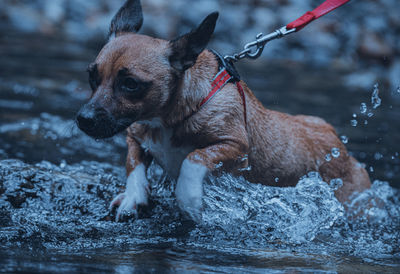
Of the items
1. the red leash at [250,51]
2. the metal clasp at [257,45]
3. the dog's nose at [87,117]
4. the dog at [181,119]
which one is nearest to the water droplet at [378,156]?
the dog at [181,119]

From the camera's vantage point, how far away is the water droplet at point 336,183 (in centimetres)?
404

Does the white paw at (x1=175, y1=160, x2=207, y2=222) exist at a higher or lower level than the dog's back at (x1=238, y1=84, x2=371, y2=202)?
lower

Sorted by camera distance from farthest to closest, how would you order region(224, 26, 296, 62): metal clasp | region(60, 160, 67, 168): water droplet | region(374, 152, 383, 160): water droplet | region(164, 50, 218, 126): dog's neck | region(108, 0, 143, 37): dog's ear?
region(374, 152, 383, 160): water droplet
region(60, 160, 67, 168): water droplet
region(224, 26, 296, 62): metal clasp
region(108, 0, 143, 37): dog's ear
region(164, 50, 218, 126): dog's neck

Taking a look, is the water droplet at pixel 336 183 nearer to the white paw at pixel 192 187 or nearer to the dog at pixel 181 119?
the dog at pixel 181 119

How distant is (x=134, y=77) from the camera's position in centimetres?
298

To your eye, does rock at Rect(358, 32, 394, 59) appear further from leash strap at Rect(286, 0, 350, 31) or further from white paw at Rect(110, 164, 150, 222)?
white paw at Rect(110, 164, 150, 222)

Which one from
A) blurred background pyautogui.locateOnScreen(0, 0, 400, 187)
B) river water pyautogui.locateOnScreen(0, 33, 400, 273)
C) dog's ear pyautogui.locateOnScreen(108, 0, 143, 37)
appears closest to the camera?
river water pyautogui.locateOnScreen(0, 33, 400, 273)

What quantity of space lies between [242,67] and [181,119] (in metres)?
7.55

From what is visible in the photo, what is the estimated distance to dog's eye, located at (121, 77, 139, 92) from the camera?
299cm

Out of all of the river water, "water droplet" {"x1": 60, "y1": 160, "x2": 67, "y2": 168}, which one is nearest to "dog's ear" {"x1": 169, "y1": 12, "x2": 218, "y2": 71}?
the river water

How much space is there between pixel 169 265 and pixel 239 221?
1.01m

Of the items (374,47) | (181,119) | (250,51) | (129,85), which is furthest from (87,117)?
(374,47)

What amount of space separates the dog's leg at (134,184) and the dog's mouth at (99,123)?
50 centimetres

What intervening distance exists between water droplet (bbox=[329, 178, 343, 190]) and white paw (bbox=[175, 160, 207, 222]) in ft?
4.38
